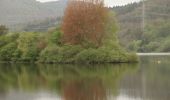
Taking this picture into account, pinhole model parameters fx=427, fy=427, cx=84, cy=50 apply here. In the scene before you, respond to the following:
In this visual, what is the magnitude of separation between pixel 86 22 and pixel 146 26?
60.2 metres

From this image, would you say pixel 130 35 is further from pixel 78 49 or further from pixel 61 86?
pixel 61 86

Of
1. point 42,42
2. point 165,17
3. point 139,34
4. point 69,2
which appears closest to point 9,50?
point 42,42

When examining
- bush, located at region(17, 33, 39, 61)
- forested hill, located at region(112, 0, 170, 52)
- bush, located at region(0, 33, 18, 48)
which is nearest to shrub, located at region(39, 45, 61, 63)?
bush, located at region(17, 33, 39, 61)

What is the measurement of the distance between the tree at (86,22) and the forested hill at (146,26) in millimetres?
37366

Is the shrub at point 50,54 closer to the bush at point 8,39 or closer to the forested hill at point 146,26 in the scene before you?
the bush at point 8,39

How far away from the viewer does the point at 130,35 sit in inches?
4451

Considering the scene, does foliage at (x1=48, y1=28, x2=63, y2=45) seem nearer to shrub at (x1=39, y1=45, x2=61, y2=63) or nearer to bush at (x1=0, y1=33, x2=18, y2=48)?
shrub at (x1=39, y1=45, x2=61, y2=63)

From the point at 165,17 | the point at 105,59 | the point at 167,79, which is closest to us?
the point at 167,79

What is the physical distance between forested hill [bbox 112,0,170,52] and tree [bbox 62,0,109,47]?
1471 inches

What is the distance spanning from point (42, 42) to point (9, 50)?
725cm

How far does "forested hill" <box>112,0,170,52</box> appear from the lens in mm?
97613

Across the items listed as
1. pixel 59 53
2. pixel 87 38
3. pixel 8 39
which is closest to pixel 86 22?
pixel 87 38

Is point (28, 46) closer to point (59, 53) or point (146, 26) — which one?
point (59, 53)

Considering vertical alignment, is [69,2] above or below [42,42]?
above
